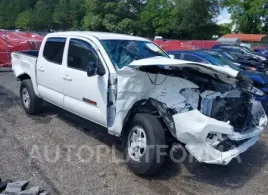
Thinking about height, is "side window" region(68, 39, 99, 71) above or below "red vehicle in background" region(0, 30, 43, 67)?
above

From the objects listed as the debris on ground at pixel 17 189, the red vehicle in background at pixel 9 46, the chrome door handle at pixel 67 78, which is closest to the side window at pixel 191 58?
the chrome door handle at pixel 67 78

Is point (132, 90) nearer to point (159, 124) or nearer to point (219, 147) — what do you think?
point (159, 124)

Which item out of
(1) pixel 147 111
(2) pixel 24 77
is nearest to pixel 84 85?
(1) pixel 147 111

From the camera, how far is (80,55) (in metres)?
5.17

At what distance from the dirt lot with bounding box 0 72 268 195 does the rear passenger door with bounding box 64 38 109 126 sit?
0.65 metres

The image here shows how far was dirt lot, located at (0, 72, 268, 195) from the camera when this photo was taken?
396 centimetres

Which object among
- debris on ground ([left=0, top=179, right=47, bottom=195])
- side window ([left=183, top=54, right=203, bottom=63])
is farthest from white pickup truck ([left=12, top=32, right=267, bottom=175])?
side window ([left=183, top=54, right=203, bottom=63])

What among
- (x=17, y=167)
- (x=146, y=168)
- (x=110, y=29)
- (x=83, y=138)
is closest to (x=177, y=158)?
(x=146, y=168)

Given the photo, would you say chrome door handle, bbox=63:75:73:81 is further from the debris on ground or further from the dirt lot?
the debris on ground

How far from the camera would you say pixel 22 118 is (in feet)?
21.7

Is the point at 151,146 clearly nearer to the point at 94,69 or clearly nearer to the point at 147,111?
the point at 147,111

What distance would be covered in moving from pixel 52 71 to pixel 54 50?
45cm

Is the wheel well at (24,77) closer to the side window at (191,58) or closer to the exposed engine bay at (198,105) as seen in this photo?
the exposed engine bay at (198,105)

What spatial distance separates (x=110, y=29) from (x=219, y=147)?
55.4 meters
